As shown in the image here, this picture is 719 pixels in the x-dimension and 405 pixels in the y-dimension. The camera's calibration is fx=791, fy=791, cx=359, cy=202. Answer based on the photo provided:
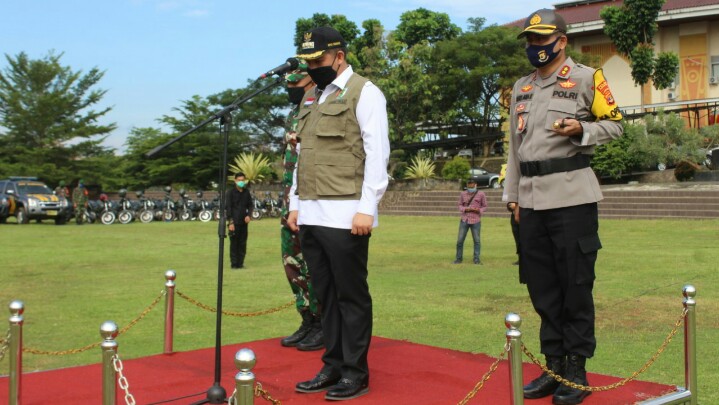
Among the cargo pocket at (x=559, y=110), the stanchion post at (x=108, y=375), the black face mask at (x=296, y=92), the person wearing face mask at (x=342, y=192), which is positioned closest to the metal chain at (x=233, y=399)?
the stanchion post at (x=108, y=375)

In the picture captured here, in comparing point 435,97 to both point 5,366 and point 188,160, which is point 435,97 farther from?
point 5,366

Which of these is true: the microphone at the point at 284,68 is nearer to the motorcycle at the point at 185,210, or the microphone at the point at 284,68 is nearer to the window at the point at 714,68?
the motorcycle at the point at 185,210

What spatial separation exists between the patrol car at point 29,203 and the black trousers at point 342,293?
26.3m

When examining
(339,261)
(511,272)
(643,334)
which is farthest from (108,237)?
(339,261)

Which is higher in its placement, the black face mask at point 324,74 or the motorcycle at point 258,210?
the black face mask at point 324,74

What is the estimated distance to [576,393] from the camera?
433 centimetres

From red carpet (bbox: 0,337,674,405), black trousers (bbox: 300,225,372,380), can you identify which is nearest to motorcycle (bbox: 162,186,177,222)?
red carpet (bbox: 0,337,674,405)

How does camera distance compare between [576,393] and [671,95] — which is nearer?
[576,393]

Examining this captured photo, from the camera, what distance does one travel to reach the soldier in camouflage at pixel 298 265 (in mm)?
5777

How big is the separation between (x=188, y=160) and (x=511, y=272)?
1461 inches

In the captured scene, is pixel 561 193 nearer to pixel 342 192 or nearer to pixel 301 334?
pixel 342 192

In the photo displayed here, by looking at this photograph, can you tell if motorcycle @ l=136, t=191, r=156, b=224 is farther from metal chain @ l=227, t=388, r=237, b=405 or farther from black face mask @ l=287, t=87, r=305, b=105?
metal chain @ l=227, t=388, r=237, b=405

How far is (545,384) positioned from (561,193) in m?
1.08

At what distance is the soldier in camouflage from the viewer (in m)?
5.78
